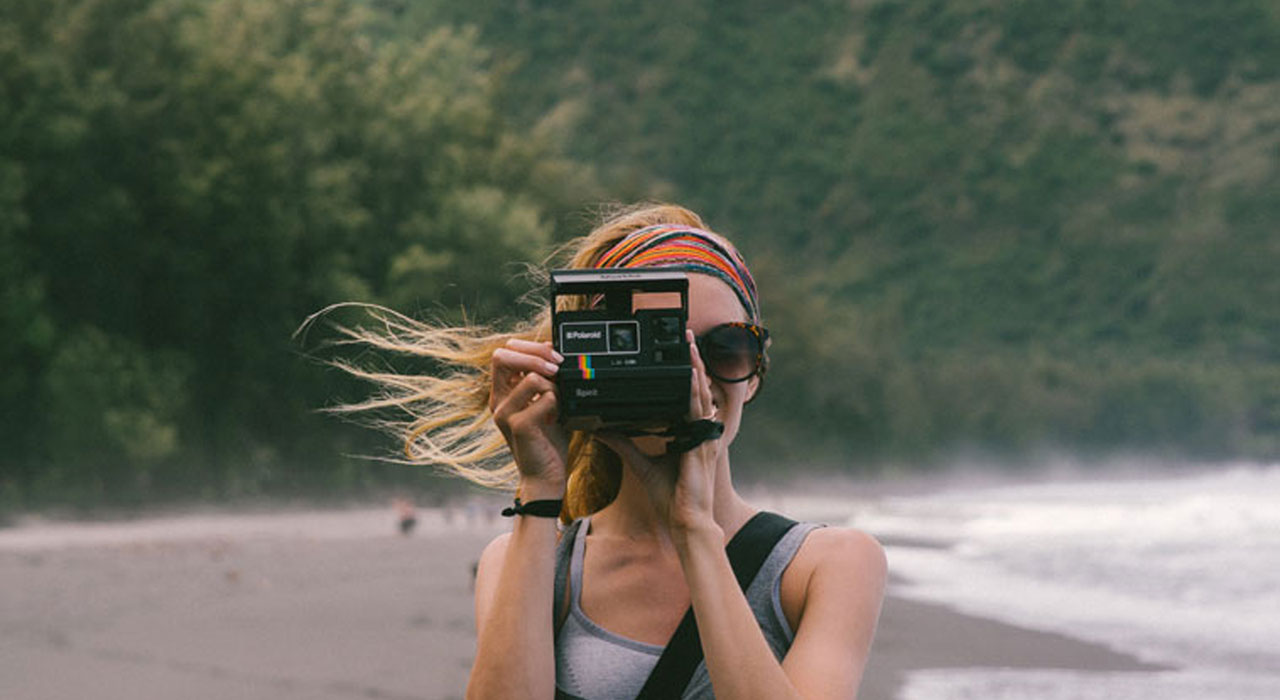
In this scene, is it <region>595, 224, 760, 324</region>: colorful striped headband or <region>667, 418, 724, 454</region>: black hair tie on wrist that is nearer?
<region>667, 418, 724, 454</region>: black hair tie on wrist

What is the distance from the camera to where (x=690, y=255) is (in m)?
2.06

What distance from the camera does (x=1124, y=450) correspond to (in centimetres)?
11606

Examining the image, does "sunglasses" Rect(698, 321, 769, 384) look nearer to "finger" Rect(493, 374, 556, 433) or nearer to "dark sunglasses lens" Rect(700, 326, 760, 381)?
"dark sunglasses lens" Rect(700, 326, 760, 381)

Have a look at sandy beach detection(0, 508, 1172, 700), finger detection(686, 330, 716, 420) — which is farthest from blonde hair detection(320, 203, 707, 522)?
sandy beach detection(0, 508, 1172, 700)

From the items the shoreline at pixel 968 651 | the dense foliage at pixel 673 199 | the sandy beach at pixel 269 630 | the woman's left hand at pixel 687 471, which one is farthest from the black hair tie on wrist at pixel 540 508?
the shoreline at pixel 968 651

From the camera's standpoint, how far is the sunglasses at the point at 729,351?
1.97 metres

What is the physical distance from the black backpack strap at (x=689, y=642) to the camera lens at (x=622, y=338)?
313 millimetres

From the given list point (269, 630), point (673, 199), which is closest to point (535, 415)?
point (269, 630)

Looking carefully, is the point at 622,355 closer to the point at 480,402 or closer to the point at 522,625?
the point at 522,625

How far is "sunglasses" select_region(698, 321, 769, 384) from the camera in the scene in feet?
6.47

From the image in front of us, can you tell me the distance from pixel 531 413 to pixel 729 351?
253mm

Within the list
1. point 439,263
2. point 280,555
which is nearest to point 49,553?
point 280,555

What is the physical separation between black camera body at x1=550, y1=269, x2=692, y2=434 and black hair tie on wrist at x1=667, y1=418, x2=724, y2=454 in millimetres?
21

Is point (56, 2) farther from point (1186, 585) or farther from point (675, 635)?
point (675, 635)
